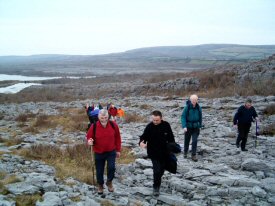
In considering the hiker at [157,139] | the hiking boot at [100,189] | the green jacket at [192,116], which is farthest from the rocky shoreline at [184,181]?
the green jacket at [192,116]

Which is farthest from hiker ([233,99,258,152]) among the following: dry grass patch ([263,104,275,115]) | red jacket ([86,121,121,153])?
dry grass patch ([263,104,275,115])

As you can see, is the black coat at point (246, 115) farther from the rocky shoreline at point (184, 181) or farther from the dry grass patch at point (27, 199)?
the dry grass patch at point (27, 199)

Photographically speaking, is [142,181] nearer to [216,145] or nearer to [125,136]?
[216,145]

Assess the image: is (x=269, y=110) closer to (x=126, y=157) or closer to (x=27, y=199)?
(x=126, y=157)

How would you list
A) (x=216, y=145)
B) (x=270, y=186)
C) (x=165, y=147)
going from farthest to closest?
1. (x=216, y=145)
2. (x=270, y=186)
3. (x=165, y=147)

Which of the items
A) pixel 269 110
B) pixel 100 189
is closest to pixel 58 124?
pixel 269 110

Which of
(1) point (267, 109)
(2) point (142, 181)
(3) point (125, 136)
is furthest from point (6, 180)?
(1) point (267, 109)

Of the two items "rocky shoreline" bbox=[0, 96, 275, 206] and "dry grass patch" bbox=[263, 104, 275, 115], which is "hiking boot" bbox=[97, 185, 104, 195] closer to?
"rocky shoreline" bbox=[0, 96, 275, 206]

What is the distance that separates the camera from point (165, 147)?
22.2ft

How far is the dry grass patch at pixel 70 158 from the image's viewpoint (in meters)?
8.27

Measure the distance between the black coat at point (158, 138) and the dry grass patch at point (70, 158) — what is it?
6.87 feet

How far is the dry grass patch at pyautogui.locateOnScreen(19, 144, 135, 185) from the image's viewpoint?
8.27 meters

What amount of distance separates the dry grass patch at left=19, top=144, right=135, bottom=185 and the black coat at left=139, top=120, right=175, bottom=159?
2.10 meters

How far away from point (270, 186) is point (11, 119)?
67.3 ft
